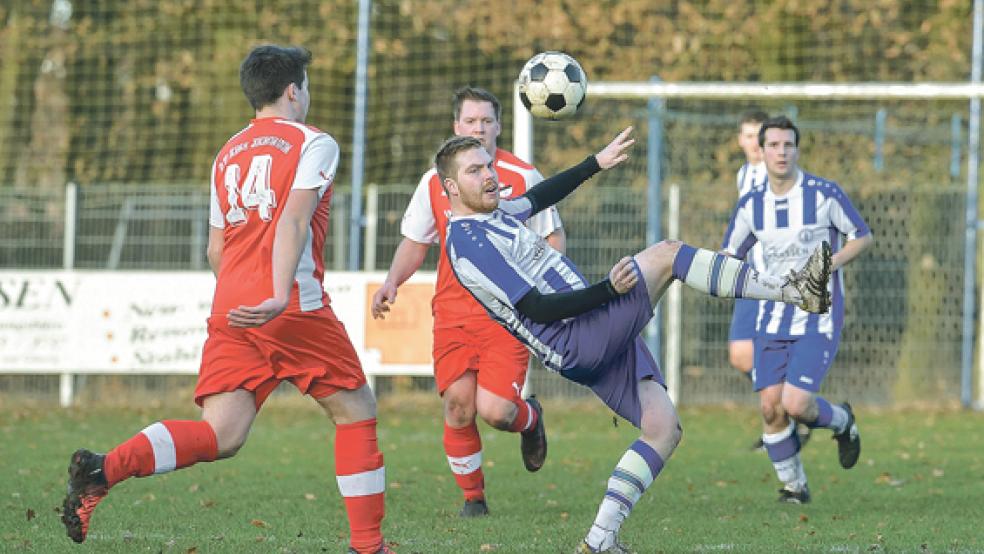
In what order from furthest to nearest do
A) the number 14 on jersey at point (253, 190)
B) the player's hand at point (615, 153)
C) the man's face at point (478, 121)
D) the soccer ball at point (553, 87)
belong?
the man's face at point (478, 121), the soccer ball at point (553, 87), the player's hand at point (615, 153), the number 14 on jersey at point (253, 190)

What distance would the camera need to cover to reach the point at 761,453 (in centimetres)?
1164

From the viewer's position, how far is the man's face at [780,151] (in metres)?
9.20

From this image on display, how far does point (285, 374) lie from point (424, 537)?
61.8 inches

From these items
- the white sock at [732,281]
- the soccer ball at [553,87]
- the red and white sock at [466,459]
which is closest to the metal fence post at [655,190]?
the red and white sock at [466,459]

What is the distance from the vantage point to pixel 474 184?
637 cm

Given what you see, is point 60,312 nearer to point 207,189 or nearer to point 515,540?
point 207,189

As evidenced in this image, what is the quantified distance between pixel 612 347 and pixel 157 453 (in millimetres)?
1796

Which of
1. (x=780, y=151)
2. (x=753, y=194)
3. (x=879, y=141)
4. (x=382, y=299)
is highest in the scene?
(x=879, y=141)

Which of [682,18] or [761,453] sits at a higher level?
[682,18]

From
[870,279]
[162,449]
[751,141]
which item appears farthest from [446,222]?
[870,279]

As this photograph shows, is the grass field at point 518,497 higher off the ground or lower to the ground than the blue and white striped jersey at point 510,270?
lower

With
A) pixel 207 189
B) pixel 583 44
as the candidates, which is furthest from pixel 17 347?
pixel 583 44

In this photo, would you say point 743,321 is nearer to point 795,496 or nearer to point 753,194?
point 753,194

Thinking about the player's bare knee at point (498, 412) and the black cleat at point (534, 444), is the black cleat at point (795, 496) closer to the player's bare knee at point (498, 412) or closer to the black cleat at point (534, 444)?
the black cleat at point (534, 444)
